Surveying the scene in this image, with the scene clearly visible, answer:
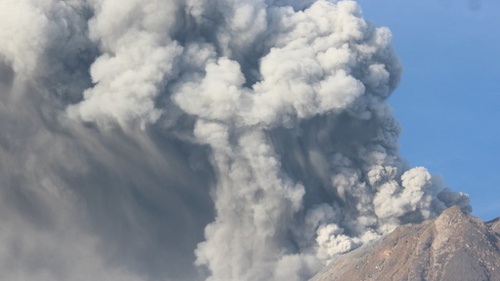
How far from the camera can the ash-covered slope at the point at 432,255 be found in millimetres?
85500

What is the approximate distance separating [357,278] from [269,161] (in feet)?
30.0

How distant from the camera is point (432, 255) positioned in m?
87.2

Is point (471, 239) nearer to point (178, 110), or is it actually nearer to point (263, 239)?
point (263, 239)

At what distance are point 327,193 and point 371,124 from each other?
4987mm

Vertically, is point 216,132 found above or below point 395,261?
above

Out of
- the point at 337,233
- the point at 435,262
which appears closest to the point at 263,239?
the point at 337,233

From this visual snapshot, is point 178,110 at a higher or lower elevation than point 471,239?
higher

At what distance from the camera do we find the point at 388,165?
90.6 meters

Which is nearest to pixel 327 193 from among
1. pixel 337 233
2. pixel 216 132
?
pixel 337 233

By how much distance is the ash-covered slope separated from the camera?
281ft

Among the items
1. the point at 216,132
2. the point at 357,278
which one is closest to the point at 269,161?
the point at 216,132

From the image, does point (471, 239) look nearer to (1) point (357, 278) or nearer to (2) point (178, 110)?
(1) point (357, 278)

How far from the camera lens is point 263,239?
88.1m

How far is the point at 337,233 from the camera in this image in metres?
89.1
